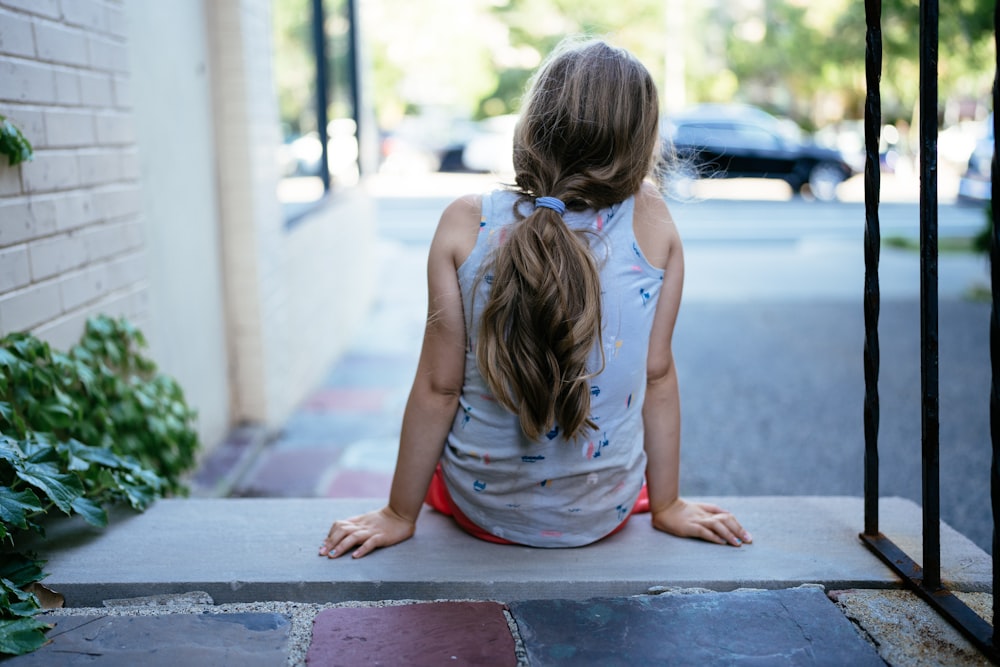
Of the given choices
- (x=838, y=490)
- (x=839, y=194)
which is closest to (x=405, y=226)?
(x=839, y=194)

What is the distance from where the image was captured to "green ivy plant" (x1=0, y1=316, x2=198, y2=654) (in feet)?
5.85

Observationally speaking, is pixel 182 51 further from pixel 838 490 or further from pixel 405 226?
pixel 405 226

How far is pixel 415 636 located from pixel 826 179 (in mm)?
18462

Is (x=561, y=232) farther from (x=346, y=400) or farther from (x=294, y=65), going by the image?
(x=294, y=65)

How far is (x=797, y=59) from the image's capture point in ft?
97.8

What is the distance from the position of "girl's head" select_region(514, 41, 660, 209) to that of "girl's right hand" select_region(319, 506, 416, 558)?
30.4 inches

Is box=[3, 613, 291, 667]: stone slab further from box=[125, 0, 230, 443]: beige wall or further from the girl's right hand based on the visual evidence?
box=[125, 0, 230, 443]: beige wall

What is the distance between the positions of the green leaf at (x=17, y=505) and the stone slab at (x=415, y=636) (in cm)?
58

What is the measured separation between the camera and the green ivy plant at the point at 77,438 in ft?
5.85

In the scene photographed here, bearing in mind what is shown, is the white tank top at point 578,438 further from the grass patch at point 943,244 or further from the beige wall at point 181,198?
the grass patch at point 943,244

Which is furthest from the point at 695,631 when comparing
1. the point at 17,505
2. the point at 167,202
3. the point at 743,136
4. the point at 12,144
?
the point at 743,136

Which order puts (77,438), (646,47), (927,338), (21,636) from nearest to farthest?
(21,636) → (927,338) → (77,438) → (646,47)

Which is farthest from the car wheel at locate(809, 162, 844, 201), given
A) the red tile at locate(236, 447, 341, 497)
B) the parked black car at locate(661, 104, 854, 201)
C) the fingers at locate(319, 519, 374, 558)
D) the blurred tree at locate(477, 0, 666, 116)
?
the fingers at locate(319, 519, 374, 558)

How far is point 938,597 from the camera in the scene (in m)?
1.75
